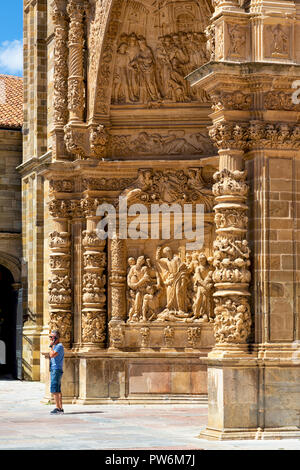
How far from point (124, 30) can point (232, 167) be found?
26.3ft

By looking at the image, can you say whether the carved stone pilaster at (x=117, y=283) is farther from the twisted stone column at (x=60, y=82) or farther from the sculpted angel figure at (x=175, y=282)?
the twisted stone column at (x=60, y=82)

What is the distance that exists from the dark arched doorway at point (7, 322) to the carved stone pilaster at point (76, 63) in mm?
12604

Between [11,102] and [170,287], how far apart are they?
17.9m

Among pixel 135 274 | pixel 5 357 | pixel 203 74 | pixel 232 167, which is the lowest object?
pixel 5 357

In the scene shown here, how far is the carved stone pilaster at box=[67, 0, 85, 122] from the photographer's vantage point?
22.8 m

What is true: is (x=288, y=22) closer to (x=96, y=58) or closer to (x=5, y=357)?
(x=96, y=58)

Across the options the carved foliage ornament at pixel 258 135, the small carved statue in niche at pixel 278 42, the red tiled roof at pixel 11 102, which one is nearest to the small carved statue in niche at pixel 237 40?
the small carved statue in niche at pixel 278 42

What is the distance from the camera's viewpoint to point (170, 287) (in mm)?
22266

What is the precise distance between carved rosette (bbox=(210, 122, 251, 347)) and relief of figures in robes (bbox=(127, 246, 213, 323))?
6.72 metres

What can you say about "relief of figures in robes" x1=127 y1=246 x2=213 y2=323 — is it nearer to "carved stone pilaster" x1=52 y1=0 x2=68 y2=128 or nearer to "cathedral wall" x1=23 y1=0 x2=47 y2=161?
"carved stone pilaster" x1=52 y1=0 x2=68 y2=128

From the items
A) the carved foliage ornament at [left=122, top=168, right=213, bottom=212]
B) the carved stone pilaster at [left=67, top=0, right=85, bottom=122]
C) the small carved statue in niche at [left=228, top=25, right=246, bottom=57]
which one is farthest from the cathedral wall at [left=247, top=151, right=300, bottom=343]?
the carved stone pilaster at [left=67, top=0, right=85, bottom=122]

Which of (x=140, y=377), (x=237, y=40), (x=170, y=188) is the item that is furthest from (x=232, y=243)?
(x=140, y=377)

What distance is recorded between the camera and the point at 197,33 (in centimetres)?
2239
